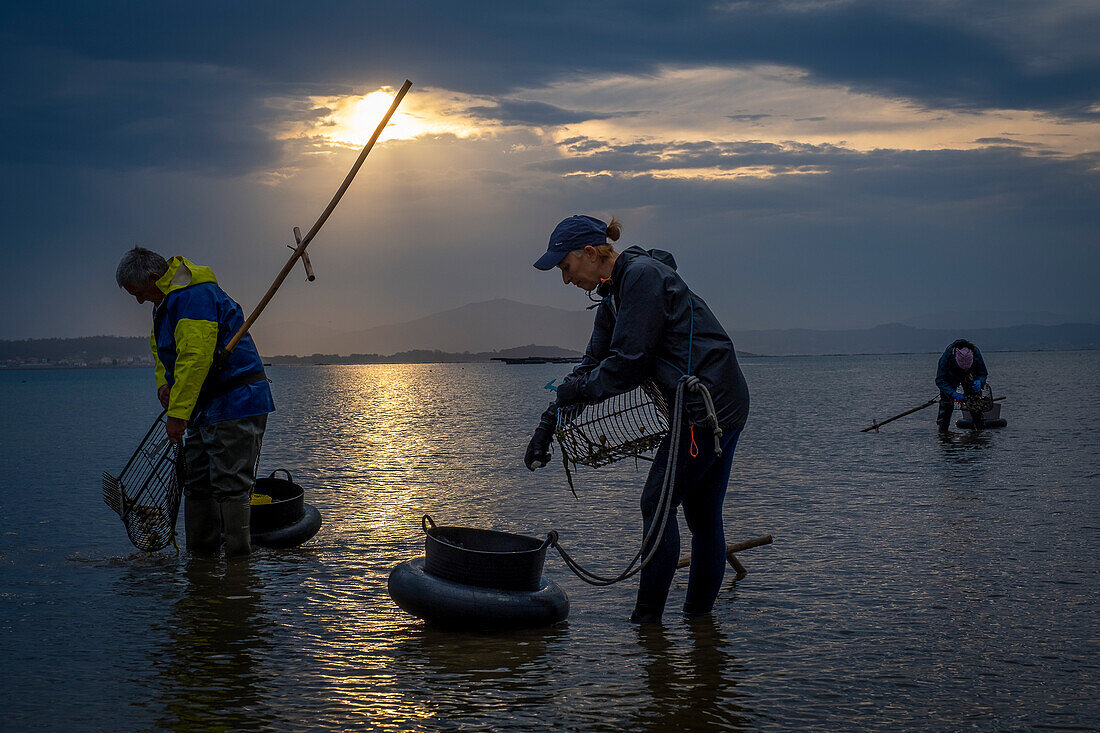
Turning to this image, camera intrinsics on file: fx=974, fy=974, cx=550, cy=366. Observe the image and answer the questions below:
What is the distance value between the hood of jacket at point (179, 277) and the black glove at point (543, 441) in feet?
10.4

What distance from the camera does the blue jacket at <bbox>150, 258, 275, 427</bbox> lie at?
672cm

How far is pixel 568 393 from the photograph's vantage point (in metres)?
5.18

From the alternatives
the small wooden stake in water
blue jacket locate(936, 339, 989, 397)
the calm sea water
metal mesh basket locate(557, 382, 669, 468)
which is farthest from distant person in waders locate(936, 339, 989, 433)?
metal mesh basket locate(557, 382, 669, 468)

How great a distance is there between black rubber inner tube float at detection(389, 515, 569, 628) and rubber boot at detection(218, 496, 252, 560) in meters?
1.98

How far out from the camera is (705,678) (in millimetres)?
4793

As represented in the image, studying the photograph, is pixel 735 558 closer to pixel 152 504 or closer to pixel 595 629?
pixel 595 629

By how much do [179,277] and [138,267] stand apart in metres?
0.29

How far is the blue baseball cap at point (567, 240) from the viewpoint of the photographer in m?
5.14

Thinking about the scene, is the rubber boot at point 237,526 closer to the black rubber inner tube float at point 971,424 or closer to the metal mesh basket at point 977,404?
the metal mesh basket at point 977,404

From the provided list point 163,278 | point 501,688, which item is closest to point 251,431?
point 163,278

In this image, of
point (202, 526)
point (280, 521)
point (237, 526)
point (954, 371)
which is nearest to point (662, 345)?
point (237, 526)

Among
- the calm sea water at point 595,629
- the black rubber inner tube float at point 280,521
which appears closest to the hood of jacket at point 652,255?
the calm sea water at point 595,629

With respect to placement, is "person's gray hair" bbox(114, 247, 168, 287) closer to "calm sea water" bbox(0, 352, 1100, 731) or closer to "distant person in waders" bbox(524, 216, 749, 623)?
"calm sea water" bbox(0, 352, 1100, 731)

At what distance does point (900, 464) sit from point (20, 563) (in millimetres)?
11833
